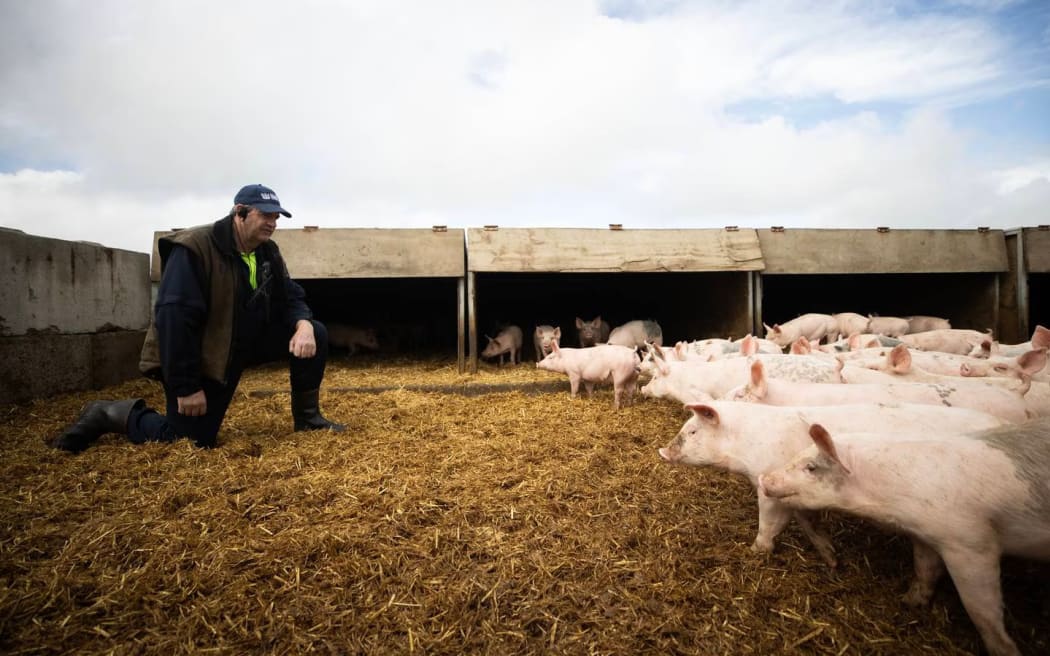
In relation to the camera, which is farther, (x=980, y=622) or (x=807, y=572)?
(x=807, y=572)

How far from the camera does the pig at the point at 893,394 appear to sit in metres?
3.20

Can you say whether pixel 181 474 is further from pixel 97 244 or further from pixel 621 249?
pixel 621 249

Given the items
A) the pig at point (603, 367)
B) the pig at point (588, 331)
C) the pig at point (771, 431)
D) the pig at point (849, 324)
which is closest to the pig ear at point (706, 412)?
the pig at point (771, 431)

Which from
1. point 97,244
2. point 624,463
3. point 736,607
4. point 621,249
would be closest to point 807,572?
point 736,607

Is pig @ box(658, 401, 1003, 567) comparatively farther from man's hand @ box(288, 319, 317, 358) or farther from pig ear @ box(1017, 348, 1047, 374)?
man's hand @ box(288, 319, 317, 358)

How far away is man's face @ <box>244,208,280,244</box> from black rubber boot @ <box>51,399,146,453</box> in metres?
1.54

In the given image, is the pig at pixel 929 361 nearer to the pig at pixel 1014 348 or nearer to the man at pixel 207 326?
the pig at pixel 1014 348

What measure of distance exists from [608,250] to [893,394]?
17.2 feet

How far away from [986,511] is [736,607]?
3.20ft

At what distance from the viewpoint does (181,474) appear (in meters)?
3.24

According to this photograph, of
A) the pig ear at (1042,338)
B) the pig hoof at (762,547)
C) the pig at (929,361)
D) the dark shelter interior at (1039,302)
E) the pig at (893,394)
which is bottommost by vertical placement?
the pig hoof at (762,547)

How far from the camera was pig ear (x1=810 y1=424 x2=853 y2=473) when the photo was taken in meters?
2.11

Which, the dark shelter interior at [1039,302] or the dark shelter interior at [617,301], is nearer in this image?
the dark shelter interior at [617,301]

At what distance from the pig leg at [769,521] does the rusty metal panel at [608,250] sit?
5811 millimetres
